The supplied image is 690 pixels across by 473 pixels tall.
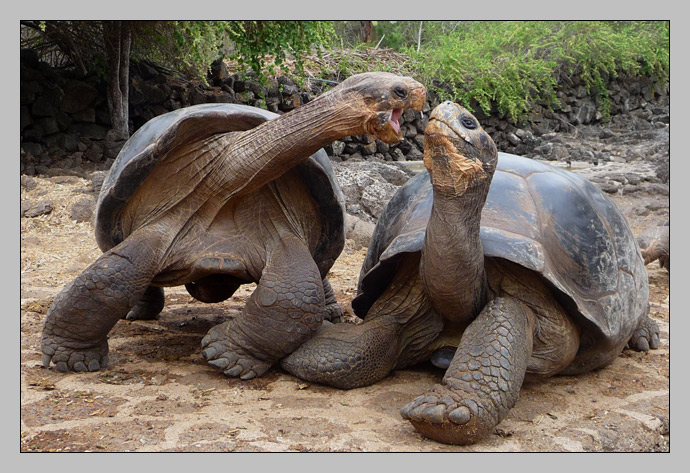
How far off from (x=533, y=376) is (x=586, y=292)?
433 millimetres

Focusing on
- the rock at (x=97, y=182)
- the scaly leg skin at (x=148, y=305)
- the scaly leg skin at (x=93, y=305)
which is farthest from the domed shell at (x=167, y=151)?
the rock at (x=97, y=182)

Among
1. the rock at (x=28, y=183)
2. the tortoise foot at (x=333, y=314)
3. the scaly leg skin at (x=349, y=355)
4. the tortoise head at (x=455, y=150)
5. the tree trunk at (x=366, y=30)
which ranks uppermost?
the tree trunk at (x=366, y=30)

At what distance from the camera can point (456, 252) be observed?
102 inches

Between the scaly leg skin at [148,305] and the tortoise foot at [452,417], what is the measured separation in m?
2.25

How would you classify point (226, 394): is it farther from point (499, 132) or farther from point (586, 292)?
point (499, 132)

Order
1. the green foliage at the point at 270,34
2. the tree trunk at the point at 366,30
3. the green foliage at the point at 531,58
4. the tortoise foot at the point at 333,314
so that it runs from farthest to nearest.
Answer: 1. the tree trunk at the point at 366,30
2. the green foliage at the point at 531,58
3. the green foliage at the point at 270,34
4. the tortoise foot at the point at 333,314

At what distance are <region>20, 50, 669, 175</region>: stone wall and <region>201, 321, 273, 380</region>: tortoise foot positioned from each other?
664 centimetres

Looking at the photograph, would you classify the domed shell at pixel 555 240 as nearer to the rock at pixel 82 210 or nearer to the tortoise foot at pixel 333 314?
the tortoise foot at pixel 333 314

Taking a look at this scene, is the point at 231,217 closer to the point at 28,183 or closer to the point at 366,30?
the point at 28,183

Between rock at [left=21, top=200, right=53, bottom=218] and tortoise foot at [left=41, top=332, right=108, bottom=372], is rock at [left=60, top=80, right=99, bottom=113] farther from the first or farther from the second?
tortoise foot at [left=41, top=332, right=108, bottom=372]

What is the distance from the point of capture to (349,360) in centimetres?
299

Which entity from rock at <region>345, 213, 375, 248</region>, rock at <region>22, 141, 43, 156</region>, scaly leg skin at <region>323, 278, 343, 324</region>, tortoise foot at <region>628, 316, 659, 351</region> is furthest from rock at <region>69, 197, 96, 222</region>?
tortoise foot at <region>628, 316, 659, 351</region>

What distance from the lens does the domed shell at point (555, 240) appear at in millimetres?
2941

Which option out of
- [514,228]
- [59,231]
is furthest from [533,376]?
[59,231]
